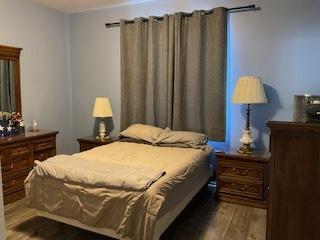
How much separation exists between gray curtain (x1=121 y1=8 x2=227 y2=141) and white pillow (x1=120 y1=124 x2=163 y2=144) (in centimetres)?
22

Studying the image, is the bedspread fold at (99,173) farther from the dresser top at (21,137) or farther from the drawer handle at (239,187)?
the drawer handle at (239,187)

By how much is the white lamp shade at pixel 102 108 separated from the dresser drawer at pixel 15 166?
108cm

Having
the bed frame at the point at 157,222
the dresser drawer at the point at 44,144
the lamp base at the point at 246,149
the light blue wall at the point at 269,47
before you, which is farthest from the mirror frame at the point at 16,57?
the lamp base at the point at 246,149

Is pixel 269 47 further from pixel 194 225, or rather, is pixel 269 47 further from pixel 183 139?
pixel 194 225

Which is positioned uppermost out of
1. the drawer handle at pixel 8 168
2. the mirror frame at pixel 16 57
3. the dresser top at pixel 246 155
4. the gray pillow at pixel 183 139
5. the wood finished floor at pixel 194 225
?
the mirror frame at pixel 16 57

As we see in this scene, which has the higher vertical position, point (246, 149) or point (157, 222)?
point (246, 149)

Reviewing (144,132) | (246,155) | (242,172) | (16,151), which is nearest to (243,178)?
(242,172)

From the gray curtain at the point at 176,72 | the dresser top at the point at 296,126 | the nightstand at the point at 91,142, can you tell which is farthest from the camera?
the nightstand at the point at 91,142

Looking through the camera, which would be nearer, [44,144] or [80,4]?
[44,144]

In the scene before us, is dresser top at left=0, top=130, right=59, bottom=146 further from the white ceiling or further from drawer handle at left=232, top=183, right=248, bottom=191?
drawer handle at left=232, top=183, right=248, bottom=191

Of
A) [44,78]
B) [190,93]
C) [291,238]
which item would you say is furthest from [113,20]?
[291,238]

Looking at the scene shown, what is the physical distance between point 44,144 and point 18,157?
1.30ft

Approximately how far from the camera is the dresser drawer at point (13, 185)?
3007 millimetres

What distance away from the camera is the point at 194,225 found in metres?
2.58
